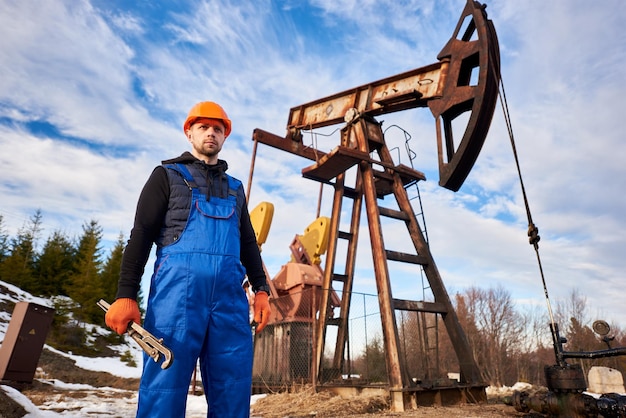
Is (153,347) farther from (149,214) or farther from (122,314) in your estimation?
(149,214)

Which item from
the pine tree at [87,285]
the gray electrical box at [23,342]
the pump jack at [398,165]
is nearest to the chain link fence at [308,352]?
the pump jack at [398,165]

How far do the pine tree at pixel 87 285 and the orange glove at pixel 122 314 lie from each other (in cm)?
2880

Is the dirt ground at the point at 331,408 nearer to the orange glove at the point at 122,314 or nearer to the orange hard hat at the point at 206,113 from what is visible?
the orange glove at the point at 122,314

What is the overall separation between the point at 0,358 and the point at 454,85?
8468 millimetres

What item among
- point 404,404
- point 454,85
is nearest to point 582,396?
point 404,404

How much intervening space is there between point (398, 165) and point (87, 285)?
27362 millimetres

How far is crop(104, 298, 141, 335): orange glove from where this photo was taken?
181 centimetres

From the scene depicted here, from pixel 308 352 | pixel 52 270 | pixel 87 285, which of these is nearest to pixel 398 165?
pixel 308 352

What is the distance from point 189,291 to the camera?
1.85 meters

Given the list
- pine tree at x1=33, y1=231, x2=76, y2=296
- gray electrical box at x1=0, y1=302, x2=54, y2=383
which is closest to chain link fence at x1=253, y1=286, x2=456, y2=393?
gray electrical box at x1=0, y1=302, x2=54, y2=383

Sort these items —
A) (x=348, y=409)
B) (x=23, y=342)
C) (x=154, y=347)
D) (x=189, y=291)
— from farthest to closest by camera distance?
1. (x=23, y=342)
2. (x=348, y=409)
3. (x=189, y=291)
4. (x=154, y=347)

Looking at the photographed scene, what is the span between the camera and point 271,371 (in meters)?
8.18

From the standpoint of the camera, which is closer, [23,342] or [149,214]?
[149,214]

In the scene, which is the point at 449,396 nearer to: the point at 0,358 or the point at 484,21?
the point at 484,21
